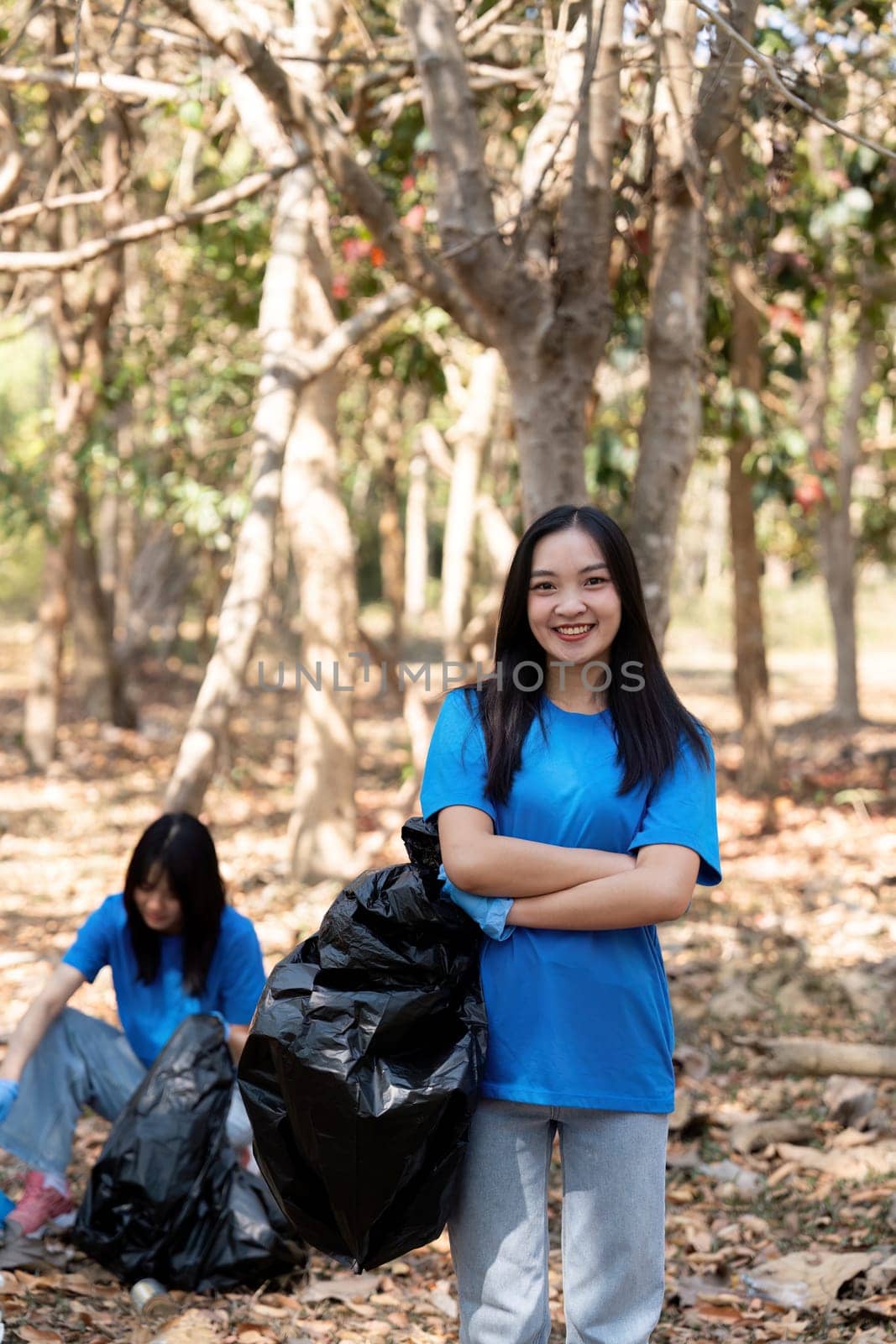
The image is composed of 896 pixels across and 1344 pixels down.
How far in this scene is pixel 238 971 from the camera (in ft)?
12.6

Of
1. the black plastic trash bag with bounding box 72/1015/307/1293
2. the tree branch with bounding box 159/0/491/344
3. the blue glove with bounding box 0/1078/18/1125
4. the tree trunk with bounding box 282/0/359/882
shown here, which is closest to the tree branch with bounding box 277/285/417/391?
the tree branch with bounding box 159/0/491/344

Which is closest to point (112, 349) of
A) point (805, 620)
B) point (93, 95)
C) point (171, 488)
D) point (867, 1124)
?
point (171, 488)

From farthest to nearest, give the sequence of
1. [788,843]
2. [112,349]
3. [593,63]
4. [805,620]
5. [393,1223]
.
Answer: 1. [805,620]
2. [112,349]
3. [788,843]
4. [593,63]
5. [393,1223]

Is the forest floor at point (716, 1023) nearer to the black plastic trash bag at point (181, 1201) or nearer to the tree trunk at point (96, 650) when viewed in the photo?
the black plastic trash bag at point (181, 1201)

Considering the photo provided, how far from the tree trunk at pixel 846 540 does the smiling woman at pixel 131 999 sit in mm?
7848

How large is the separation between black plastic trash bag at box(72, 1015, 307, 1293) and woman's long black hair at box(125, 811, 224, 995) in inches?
13.7

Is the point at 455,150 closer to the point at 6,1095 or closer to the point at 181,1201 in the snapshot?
the point at 6,1095

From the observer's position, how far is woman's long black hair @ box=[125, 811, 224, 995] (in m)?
3.64

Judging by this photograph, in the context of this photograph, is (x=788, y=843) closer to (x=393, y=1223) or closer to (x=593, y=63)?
(x=593, y=63)

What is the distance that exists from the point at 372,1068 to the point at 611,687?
76cm

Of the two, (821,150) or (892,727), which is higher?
(821,150)

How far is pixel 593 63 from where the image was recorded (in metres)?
4.07

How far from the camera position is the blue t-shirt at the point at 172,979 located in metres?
3.80

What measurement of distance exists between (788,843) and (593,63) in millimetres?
6027
